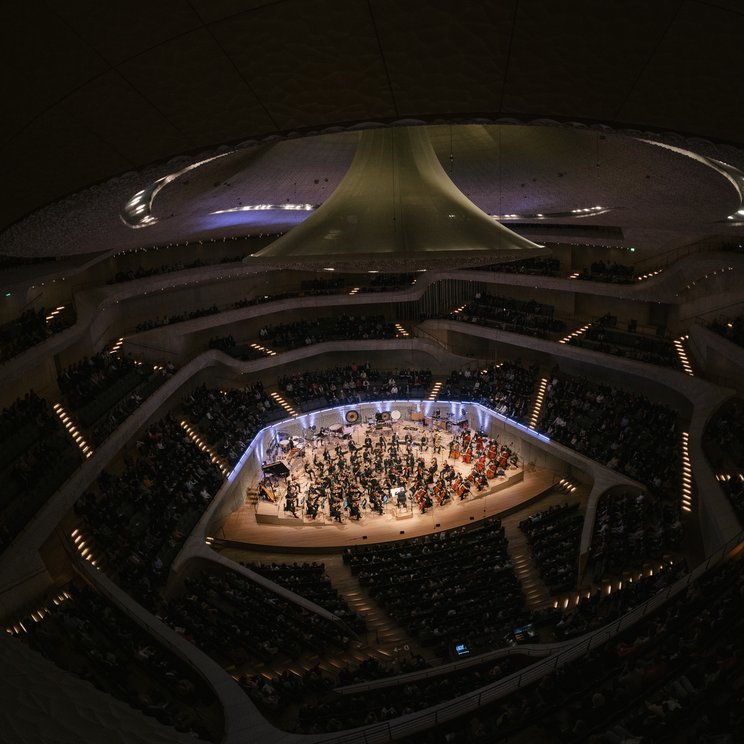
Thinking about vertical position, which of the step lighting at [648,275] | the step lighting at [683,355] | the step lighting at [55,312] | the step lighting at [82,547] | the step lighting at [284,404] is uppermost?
the step lighting at [648,275]

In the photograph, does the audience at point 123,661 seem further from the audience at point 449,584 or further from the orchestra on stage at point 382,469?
the orchestra on stage at point 382,469

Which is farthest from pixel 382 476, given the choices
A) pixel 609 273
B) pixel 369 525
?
pixel 609 273

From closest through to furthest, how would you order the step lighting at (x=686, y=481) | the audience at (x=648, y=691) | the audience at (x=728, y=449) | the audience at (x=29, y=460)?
the audience at (x=648, y=691) → the audience at (x=29, y=460) → the audience at (x=728, y=449) → the step lighting at (x=686, y=481)

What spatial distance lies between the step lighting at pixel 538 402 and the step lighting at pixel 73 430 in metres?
16.9

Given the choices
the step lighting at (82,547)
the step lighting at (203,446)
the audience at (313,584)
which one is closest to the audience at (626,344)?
the audience at (313,584)

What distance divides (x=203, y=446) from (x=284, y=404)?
564 centimetres

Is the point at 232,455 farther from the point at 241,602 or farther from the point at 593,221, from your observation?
the point at 593,221

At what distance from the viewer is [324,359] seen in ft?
107

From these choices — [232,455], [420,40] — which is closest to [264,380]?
[232,455]

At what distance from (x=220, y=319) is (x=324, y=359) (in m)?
6.37

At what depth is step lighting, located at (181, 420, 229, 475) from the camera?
22969mm

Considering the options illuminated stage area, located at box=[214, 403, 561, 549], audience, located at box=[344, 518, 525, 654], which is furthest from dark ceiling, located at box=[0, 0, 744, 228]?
illuminated stage area, located at box=[214, 403, 561, 549]

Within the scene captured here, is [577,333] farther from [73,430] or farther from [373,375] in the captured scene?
[73,430]

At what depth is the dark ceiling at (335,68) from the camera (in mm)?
4004
